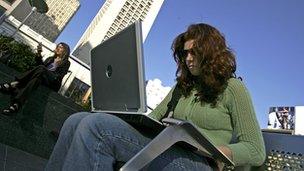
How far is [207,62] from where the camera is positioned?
5.94ft

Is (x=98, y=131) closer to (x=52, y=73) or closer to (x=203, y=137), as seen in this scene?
(x=203, y=137)

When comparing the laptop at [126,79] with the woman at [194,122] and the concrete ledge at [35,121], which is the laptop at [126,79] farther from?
the concrete ledge at [35,121]

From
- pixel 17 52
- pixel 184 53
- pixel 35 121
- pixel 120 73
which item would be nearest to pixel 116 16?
pixel 17 52

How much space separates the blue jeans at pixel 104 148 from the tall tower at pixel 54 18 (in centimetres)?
11087

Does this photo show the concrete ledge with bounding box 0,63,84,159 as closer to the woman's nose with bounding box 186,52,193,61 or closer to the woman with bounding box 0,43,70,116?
the woman with bounding box 0,43,70,116

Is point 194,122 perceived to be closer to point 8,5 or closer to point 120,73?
point 120,73

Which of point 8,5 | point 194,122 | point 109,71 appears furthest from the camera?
point 8,5

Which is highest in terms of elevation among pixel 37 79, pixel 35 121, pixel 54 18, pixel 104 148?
pixel 54 18

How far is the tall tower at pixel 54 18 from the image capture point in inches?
4540

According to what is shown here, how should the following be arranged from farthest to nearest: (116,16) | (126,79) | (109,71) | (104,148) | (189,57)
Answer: (116,16) < (189,57) < (109,71) < (126,79) < (104,148)

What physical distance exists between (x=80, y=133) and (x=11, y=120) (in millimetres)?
3606

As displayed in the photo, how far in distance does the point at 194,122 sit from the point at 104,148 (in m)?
0.53

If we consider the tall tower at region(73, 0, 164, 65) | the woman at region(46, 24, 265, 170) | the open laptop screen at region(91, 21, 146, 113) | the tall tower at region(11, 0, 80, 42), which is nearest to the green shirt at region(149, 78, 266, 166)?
the woman at region(46, 24, 265, 170)

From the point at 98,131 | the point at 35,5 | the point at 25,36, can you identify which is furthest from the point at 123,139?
the point at 25,36
